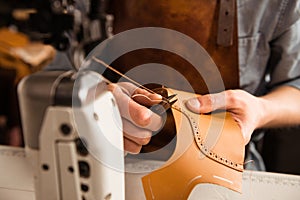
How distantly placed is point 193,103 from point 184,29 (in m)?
0.21

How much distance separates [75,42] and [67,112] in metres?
0.19

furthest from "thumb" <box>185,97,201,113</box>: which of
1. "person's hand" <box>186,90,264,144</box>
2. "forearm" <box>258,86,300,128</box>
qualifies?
"forearm" <box>258,86,300,128</box>

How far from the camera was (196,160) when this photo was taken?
571 millimetres

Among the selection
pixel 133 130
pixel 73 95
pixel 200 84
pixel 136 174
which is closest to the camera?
pixel 73 95

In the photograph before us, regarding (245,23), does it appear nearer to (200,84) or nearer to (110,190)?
(200,84)

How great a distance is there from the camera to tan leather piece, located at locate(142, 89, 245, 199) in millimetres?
570

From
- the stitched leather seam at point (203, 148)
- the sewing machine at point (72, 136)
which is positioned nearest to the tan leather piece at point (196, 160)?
the stitched leather seam at point (203, 148)

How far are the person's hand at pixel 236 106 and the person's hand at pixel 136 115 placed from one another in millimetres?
52

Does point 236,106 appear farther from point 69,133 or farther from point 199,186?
point 69,133

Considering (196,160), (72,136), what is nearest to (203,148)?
(196,160)

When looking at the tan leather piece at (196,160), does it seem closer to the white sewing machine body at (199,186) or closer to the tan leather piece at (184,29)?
the white sewing machine body at (199,186)

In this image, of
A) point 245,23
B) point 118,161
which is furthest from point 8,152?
point 245,23

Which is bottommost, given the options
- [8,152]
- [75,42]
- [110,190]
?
[8,152]

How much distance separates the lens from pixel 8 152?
728mm
